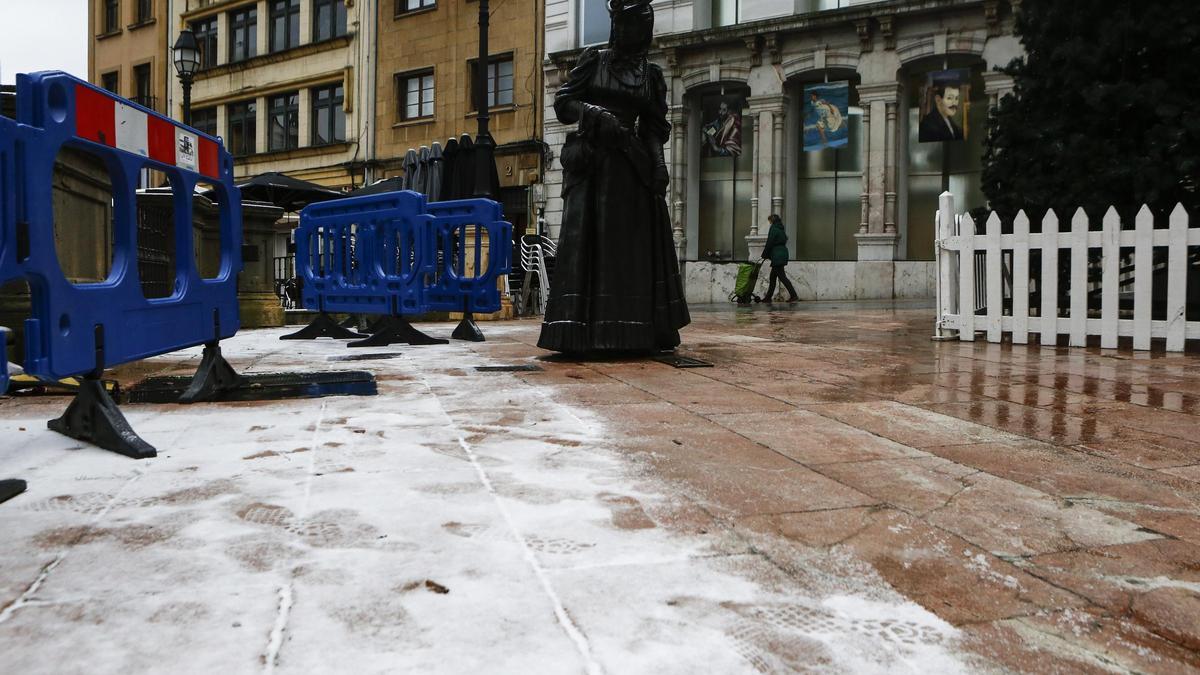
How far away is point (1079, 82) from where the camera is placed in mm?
7824

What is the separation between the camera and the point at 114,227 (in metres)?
3.66

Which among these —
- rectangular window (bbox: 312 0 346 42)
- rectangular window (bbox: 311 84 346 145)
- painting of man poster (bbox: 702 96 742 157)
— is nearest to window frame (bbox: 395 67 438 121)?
rectangular window (bbox: 311 84 346 145)

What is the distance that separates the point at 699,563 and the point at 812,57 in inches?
806

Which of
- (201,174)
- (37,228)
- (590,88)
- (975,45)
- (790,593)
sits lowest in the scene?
(790,593)

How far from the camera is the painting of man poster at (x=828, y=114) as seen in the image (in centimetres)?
2102

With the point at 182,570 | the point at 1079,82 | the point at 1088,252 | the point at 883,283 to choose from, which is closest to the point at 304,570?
the point at 182,570

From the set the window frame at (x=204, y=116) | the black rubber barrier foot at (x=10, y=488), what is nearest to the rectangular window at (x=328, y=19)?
the window frame at (x=204, y=116)

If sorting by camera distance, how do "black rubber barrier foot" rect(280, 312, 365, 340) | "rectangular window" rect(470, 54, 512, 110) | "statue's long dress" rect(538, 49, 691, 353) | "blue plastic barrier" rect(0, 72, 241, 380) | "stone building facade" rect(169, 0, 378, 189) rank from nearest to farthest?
"blue plastic barrier" rect(0, 72, 241, 380)
"statue's long dress" rect(538, 49, 691, 353)
"black rubber barrier foot" rect(280, 312, 365, 340)
"rectangular window" rect(470, 54, 512, 110)
"stone building facade" rect(169, 0, 378, 189)

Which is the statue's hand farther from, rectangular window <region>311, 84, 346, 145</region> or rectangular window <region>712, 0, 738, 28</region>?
rectangular window <region>311, 84, 346, 145</region>

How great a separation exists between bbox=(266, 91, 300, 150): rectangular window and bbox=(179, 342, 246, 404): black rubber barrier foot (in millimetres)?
27915

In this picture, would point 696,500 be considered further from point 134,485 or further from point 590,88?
point 590,88

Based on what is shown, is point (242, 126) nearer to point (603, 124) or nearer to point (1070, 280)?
point (603, 124)

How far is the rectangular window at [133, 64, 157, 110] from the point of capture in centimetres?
3472

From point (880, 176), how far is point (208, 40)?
83.7 feet
